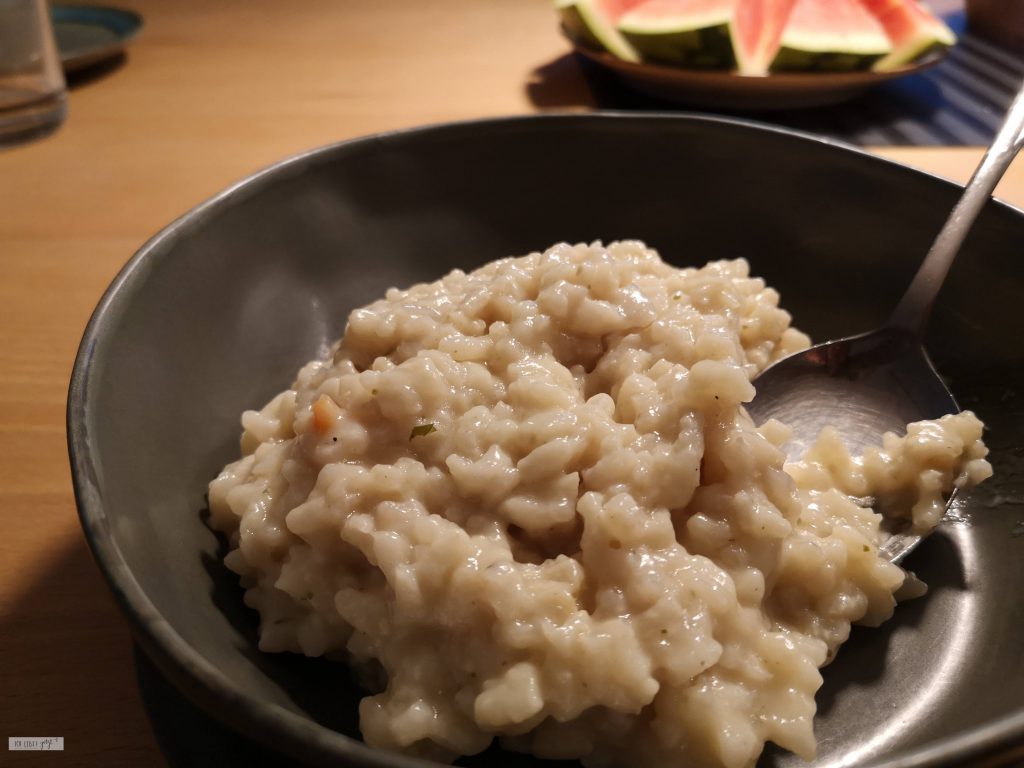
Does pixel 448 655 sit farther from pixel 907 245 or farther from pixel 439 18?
pixel 439 18

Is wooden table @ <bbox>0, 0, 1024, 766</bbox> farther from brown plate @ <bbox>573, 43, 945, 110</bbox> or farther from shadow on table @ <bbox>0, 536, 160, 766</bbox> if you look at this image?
brown plate @ <bbox>573, 43, 945, 110</bbox>

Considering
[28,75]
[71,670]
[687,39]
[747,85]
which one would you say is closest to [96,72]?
[28,75]

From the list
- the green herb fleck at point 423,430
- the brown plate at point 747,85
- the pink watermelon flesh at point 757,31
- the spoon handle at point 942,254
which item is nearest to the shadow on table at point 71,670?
the green herb fleck at point 423,430

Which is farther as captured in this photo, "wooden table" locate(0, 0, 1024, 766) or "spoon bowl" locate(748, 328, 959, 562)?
"spoon bowl" locate(748, 328, 959, 562)

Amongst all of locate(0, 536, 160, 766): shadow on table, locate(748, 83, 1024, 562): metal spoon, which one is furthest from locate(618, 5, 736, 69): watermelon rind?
locate(0, 536, 160, 766): shadow on table

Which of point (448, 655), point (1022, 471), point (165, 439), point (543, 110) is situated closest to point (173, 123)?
point (543, 110)

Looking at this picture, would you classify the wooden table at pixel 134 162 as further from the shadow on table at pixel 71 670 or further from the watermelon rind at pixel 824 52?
the watermelon rind at pixel 824 52

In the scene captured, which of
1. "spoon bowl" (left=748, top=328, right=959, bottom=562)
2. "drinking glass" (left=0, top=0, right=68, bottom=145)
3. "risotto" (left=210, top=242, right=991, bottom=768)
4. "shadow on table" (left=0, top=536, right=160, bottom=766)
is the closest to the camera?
"risotto" (left=210, top=242, right=991, bottom=768)
